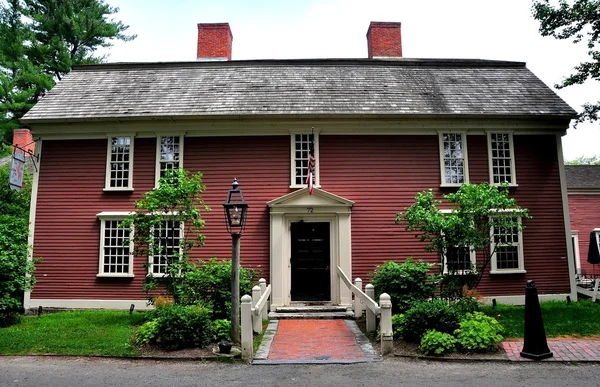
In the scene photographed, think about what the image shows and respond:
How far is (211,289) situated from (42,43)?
2338 cm

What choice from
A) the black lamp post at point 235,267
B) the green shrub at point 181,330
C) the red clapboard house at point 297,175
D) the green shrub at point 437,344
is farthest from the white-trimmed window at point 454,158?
the green shrub at point 181,330

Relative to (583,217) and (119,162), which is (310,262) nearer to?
(119,162)

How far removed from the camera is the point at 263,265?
475 inches

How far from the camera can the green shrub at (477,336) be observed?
7.42 m

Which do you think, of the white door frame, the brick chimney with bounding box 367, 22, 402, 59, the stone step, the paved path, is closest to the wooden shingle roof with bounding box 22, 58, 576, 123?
the white door frame

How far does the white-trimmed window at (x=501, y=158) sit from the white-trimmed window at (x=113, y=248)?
11043mm

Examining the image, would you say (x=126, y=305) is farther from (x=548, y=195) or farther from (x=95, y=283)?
(x=548, y=195)

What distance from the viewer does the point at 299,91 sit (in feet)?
44.3

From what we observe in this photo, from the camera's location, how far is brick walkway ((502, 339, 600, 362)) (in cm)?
705

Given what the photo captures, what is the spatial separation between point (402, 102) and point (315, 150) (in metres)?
3.15

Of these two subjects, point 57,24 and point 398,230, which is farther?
point 57,24

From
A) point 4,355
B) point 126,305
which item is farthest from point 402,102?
point 4,355

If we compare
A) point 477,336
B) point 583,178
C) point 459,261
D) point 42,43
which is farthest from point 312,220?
point 42,43

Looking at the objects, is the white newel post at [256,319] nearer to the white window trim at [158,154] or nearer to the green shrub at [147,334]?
the green shrub at [147,334]
